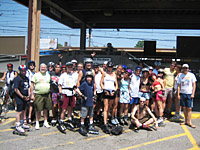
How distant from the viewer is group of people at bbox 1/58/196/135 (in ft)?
17.8

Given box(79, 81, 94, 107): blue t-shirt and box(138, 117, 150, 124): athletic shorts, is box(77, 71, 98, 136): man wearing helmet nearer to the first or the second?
box(79, 81, 94, 107): blue t-shirt

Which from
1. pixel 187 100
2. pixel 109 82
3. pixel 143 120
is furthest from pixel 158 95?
pixel 109 82

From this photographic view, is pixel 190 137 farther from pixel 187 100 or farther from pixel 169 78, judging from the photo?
pixel 169 78

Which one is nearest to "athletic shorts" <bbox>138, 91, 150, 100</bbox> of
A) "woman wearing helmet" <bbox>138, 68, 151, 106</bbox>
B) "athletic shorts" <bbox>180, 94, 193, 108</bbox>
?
"woman wearing helmet" <bbox>138, 68, 151, 106</bbox>

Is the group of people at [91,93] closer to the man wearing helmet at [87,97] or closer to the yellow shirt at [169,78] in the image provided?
the man wearing helmet at [87,97]

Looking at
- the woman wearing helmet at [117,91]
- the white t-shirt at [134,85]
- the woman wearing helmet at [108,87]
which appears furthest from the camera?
the white t-shirt at [134,85]

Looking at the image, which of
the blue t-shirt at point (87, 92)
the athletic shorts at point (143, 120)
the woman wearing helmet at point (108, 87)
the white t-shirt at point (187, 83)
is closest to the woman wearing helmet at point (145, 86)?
the athletic shorts at point (143, 120)

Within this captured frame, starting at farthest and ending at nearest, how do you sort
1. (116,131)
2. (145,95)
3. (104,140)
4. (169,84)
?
(169,84) → (145,95) → (116,131) → (104,140)

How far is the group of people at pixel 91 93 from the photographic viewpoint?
17.8 ft

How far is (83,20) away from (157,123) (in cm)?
1206

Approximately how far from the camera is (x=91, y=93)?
18.0 feet

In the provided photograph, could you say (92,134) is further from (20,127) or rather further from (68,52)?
(68,52)

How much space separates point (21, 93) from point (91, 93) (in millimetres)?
1904

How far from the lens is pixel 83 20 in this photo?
15922 millimetres
